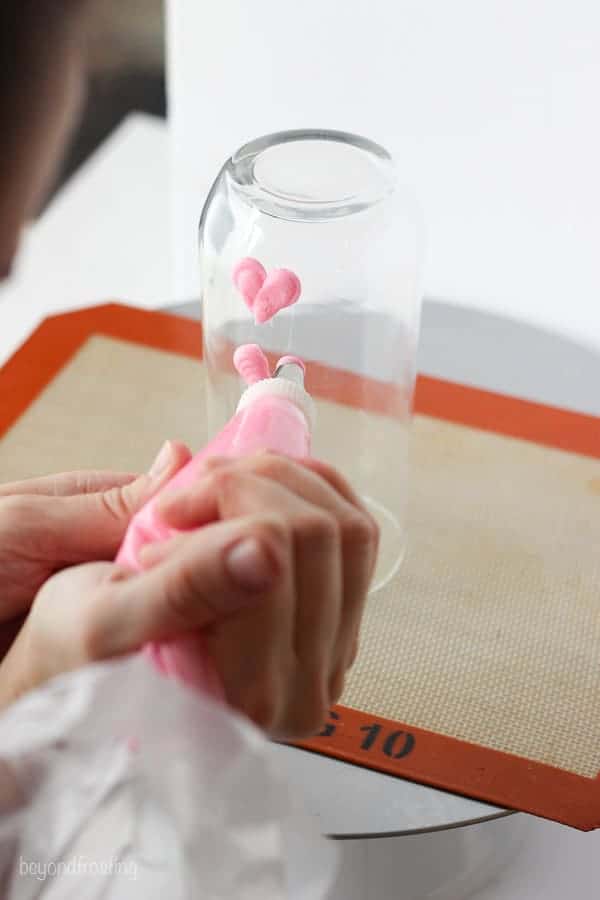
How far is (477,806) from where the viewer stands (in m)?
0.65

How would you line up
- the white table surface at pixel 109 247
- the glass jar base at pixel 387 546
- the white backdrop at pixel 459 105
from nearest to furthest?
the glass jar base at pixel 387 546
the white backdrop at pixel 459 105
the white table surface at pixel 109 247

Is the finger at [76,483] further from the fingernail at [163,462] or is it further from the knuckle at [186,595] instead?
the knuckle at [186,595]

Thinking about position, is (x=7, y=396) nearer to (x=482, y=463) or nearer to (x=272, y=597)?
(x=482, y=463)

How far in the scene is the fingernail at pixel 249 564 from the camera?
1.42ft

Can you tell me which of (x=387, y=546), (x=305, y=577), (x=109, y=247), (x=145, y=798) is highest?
(x=305, y=577)

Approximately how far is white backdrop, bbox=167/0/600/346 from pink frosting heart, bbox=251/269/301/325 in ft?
1.53

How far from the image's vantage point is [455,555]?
81cm

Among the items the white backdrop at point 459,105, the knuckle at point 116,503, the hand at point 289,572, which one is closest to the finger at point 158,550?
the hand at point 289,572

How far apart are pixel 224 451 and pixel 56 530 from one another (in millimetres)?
109

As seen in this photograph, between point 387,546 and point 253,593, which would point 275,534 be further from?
point 387,546

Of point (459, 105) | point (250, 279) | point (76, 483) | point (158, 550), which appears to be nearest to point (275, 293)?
point (250, 279)

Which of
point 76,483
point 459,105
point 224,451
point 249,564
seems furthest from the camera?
point 459,105

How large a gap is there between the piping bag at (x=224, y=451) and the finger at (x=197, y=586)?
0.02 metres

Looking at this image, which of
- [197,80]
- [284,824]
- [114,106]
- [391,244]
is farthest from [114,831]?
[114,106]
